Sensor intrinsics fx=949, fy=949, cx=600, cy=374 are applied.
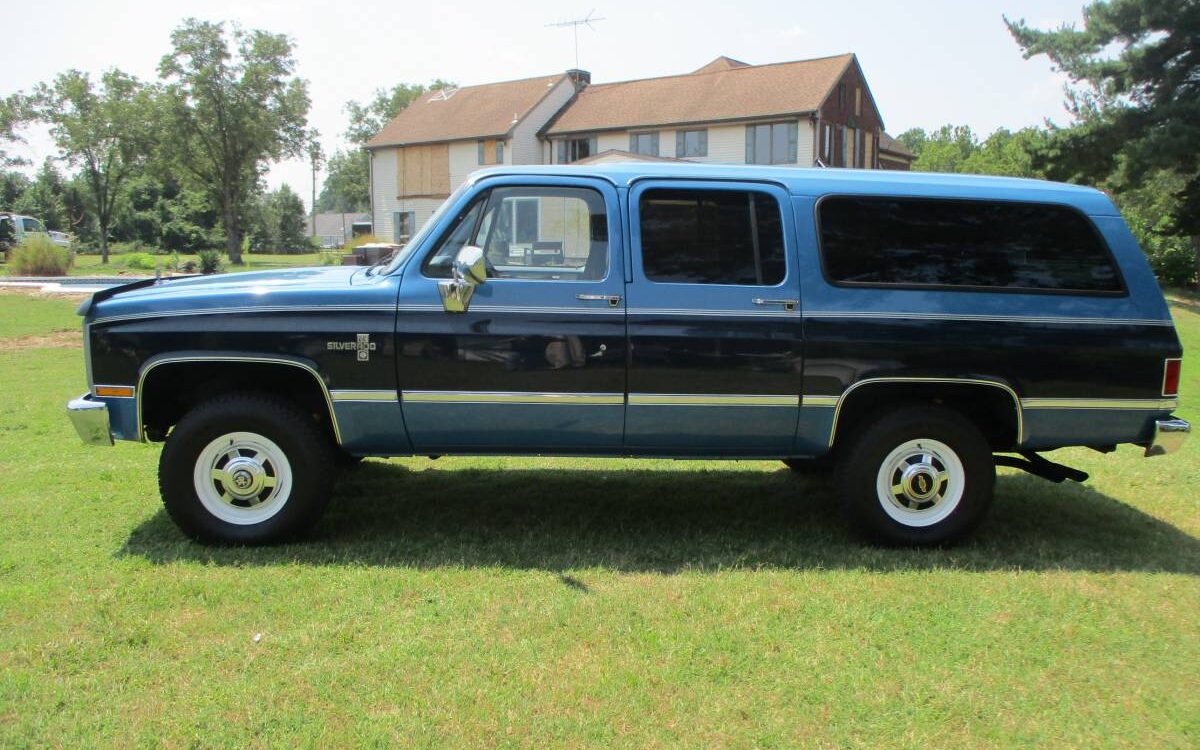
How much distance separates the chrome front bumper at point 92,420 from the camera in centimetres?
499

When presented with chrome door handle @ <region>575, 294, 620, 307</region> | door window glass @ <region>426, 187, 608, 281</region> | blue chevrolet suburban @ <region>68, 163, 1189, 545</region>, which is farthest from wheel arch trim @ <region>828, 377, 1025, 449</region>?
door window glass @ <region>426, 187, 608, 281</region>

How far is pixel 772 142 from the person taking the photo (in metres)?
40.0

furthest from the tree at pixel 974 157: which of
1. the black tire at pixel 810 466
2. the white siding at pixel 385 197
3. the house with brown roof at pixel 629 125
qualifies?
the black tire at pixel 810 466

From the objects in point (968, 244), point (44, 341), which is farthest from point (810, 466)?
point (44, 341)

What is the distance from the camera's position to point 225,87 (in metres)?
51.0

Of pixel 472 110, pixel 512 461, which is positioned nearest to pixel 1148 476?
pixel 512 461

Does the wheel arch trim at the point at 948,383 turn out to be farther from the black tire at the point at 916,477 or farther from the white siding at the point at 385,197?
the white siding at the point at 385,197

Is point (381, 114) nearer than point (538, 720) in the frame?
No

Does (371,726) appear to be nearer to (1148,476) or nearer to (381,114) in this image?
(1148,476)

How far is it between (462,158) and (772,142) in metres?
16.7

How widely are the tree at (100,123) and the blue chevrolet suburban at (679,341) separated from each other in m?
50.8

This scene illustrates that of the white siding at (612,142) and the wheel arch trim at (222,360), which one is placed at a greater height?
the white siding at (612,142)

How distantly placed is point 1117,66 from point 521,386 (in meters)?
25.2

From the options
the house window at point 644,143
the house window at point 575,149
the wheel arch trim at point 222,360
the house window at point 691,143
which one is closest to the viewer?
the wheel arch trim at point 222,360
